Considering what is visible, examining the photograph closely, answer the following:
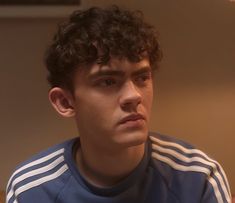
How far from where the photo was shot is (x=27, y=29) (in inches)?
68.2

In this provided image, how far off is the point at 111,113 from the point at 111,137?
0.06 meters

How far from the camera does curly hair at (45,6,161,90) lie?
1007mm

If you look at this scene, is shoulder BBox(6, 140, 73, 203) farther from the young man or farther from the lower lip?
the lower lip

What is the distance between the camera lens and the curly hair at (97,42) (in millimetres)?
1007

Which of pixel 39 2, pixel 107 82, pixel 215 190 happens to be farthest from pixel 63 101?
pixel 39 2

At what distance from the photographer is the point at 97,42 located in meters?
1.03

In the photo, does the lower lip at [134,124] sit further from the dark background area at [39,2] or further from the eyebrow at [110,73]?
the dark background area at [39,2]

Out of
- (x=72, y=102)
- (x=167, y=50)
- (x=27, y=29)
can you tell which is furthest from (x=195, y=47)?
(x=72, y=102)

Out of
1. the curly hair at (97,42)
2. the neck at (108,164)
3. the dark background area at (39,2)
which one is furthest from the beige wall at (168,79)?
the neck at (108,164)

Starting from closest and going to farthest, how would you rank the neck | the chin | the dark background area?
the chin
the neck
the dark background area

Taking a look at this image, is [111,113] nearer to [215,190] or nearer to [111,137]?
[111,137]

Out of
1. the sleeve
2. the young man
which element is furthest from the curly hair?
the sleeve

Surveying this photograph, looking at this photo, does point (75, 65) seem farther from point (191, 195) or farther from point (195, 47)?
point (195, 47)

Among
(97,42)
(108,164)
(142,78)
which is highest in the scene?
(97,42)
